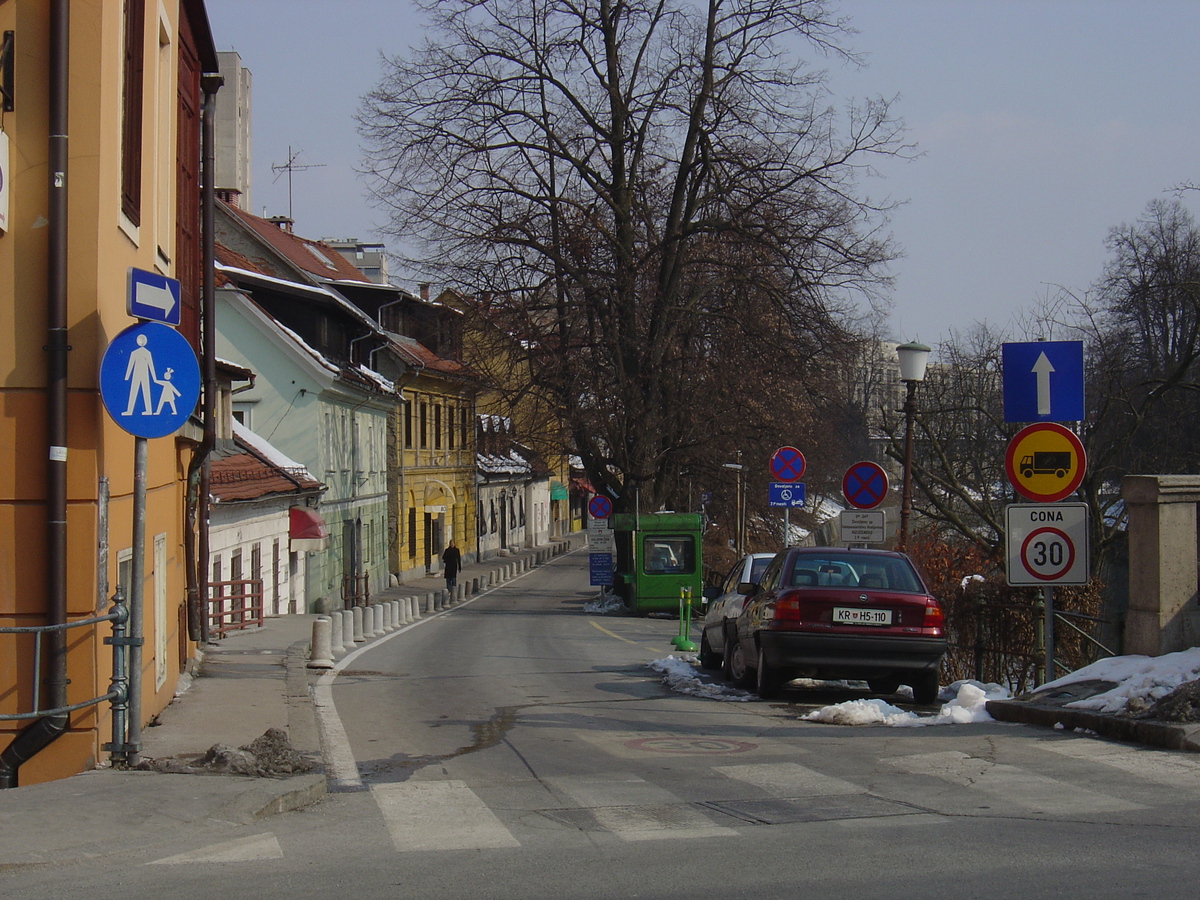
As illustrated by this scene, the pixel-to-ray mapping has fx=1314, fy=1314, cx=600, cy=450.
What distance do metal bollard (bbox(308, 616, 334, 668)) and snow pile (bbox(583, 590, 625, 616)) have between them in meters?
18.1

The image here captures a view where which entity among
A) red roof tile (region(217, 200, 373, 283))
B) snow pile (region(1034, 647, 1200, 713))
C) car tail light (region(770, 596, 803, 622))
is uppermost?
red roof tile (region(217, 200, 373, 283))

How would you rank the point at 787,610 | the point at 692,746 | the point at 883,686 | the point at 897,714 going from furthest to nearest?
the point at 883,686
the point at 787,610
the point at 897,714
the point at 692,746

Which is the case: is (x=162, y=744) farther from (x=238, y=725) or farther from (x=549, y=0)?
(x=549, y=0)

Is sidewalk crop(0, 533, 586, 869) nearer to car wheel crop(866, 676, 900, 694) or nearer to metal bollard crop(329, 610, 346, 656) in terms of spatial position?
car wheel crop(866, 676, 900, 694)

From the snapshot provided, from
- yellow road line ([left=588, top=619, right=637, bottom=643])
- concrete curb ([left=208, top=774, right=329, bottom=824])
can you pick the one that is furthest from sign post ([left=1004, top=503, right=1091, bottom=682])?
yellow road line ([left=588, top=619, right=637, bottom=643])

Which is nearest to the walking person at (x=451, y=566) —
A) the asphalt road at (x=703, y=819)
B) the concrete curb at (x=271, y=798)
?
the asphalt road at (x=703, y=819)

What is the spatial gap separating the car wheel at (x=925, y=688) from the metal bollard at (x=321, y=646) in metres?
8.88

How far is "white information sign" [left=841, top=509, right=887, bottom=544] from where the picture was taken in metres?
17.5

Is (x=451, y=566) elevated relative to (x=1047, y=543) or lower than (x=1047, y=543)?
lower

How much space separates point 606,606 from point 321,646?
19.4 meters

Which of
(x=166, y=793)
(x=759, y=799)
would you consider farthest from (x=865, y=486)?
(x=166, y=793)

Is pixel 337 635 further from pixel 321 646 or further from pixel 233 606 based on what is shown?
pixel 233 606

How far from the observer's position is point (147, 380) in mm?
8172

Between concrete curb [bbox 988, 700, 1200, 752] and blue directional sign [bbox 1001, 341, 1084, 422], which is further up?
blue directional sign [bbox 1001, 341, 1084, 422]
